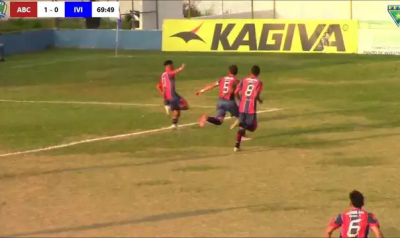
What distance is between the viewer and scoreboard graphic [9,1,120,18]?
157 feet

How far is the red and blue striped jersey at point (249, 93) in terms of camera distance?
55.4 ft

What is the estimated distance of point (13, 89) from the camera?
29.8m

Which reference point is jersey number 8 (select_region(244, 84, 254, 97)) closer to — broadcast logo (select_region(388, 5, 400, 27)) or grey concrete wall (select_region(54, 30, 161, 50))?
broadcast logo (select_region(388, 5, 400, 27))

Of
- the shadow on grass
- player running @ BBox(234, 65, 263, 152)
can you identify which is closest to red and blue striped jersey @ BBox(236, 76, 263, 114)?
player running @ BBox(234, 65, 263, 152)

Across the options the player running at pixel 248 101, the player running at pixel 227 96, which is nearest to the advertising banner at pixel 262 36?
the player running at pixel 227 96

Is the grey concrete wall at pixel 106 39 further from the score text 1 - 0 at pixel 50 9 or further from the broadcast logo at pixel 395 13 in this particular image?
the broadcast logo at pixel 395 13

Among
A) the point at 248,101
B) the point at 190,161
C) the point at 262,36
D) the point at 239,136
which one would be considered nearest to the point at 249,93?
the point at 248,101

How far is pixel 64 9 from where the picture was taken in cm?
5053

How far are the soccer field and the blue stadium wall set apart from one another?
16.7 m

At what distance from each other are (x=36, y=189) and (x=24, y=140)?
5266mm

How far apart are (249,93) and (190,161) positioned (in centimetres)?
214

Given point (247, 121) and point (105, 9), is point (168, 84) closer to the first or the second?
point (247, 121)

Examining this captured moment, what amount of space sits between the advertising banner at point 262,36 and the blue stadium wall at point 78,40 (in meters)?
2.14

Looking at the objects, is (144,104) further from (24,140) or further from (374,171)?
(374,171)
